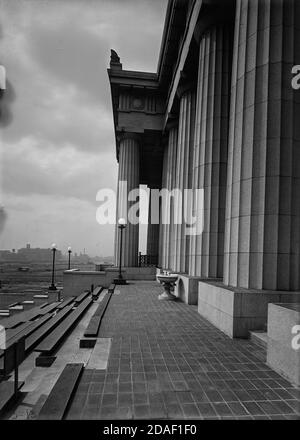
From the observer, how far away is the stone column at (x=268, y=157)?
306 inches

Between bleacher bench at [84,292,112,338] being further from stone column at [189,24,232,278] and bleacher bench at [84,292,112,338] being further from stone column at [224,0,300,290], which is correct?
stone column at [189,24,232,278]

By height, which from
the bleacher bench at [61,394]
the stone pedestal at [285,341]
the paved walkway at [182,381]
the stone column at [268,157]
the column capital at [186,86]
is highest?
the column capital at [186,86]

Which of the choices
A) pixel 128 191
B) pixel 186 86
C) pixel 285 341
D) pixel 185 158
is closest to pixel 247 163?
pixel 285 341

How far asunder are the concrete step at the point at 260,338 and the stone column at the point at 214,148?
4639 millimetres

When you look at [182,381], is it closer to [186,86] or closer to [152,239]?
[186,86]

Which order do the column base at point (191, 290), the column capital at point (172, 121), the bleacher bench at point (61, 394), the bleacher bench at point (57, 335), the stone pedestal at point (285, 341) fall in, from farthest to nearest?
1. the column capital at point (172, 121)
2. the column base at point (191, 290)
3. the bleacher bench at point (57, 335)
4. the stone pedestal at point (285, 341)
5. the bleacher bench at point (61, 394)

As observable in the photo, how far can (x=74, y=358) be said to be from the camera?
6.16m

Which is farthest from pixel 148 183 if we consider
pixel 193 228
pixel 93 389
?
pixel 93 389

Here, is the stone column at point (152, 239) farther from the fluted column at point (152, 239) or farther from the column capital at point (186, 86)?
the column capital at point (186, 86)

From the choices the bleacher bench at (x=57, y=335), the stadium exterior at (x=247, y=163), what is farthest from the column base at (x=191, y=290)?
the bleacher bench at (x=57, y=335)

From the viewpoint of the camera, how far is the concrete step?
22.5 feet

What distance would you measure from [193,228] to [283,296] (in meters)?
5.93

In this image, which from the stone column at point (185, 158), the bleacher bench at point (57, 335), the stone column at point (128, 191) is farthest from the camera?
the stone column at point (128, 191)

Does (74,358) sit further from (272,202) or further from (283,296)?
(272,202)
